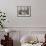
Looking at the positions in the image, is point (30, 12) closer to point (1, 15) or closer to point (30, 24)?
point (30, 24)

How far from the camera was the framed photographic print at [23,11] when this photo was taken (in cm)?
353

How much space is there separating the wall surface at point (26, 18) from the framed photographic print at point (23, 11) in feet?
0.25

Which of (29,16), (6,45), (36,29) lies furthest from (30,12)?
(6,45)

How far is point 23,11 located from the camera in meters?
3.54

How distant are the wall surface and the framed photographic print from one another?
0.08 m

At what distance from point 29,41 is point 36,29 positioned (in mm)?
535

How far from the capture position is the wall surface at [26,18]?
139 inches

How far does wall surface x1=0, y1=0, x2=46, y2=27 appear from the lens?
3.53 m

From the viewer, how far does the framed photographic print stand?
3.53m

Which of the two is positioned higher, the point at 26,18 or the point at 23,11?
the point at 23,11

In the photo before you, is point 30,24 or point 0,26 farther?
point 30,24

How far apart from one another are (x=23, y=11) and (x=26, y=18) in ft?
0.65

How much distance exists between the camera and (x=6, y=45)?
323 cm

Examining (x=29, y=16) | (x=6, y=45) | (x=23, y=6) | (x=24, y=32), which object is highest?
(x=23, y=6)
